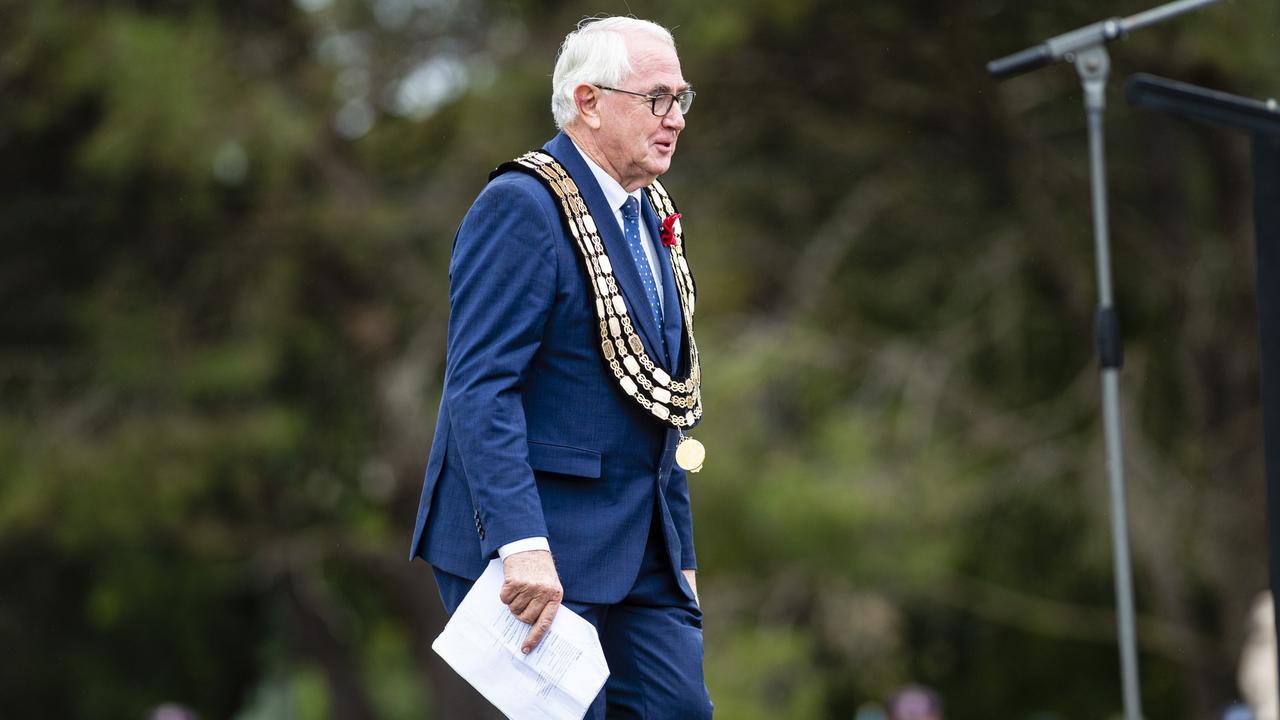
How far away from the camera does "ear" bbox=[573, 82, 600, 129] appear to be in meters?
2.87

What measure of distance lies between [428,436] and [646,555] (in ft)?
25.5

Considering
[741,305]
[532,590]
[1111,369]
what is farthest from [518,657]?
[741,305]

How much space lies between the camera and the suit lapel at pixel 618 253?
9.39 ft

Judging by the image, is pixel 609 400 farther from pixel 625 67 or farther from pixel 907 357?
pixel 907 357

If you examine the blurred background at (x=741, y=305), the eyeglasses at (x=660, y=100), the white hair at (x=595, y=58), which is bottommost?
the blurred background at (x=741, y=305)

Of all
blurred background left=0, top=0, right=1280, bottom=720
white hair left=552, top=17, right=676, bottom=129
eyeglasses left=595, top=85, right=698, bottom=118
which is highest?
white hair left=552, top=17, right=676, bottom=129

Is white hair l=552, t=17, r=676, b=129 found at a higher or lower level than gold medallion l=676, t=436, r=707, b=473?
higher

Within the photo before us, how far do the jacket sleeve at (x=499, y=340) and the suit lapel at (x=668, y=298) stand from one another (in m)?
0.24

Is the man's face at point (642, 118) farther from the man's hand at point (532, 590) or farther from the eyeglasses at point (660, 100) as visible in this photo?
the man's hand at point (532, 590)

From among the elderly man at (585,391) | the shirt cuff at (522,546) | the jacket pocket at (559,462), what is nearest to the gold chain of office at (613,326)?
the elderly man at (585,391)

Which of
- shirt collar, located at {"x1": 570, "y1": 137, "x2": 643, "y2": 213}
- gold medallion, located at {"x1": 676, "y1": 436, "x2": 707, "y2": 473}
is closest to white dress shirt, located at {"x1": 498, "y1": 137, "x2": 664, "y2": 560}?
shirt collar, located at {"x1": 570, "y1": 137, "x2": 643, "y2": 213}

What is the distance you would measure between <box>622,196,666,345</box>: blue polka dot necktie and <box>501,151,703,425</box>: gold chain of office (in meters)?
0.08

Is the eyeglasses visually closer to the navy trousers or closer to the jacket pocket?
the jacket pocket

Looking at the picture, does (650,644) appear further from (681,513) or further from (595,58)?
(595,58)
